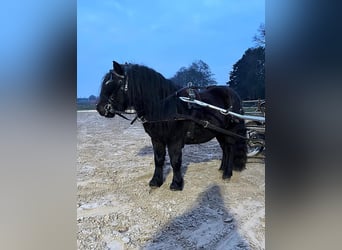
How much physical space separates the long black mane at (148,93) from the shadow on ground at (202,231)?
0.70 meters

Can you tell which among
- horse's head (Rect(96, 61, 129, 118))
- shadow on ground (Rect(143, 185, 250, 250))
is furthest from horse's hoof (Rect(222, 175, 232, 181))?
horse's head (Rect(96, 61, 129, 118))

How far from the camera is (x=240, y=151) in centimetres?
244

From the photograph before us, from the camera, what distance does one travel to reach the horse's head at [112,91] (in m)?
1.79

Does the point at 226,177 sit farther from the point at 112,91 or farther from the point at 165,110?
the point at 112,91

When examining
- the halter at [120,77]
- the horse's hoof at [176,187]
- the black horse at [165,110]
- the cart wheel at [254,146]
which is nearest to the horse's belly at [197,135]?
the black horse at [165,110]

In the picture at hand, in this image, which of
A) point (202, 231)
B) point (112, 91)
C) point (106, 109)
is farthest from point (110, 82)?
point (202, 231)

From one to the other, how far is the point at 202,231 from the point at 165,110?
856mm

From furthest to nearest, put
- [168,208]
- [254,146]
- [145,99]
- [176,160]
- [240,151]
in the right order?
[254,146] < [240,151] < [176,160] < [145,99] < [168,208]

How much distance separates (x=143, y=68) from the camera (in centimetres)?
189

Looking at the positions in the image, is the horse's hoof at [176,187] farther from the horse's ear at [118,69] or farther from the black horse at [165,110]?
the horse's ear at [118,69]
